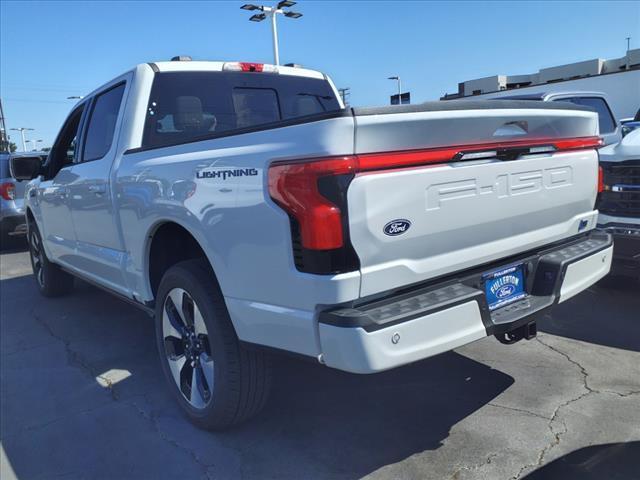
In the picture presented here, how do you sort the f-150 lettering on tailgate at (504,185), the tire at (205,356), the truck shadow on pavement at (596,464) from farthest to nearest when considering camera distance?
the tire at (205,356) → the truck shadow on pavement at (596,464) → the f-150 lettering on tailgate at (504,185)

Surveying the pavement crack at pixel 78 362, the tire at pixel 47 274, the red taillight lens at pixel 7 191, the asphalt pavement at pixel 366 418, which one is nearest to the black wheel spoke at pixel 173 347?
the asphalt pavement at pixel 366 418

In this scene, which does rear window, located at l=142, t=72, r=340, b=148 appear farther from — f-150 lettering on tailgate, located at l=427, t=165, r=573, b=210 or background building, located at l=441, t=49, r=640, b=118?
background building, located at l=441, t=49, r=640, b=118

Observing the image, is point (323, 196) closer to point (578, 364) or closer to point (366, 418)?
point (366, 418)

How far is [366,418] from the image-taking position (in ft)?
10.4

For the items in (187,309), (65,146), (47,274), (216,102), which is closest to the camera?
(187,309)

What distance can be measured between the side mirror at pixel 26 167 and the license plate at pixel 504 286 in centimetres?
484

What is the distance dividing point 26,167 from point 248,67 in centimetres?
292

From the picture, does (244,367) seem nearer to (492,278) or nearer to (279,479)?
(279,479)

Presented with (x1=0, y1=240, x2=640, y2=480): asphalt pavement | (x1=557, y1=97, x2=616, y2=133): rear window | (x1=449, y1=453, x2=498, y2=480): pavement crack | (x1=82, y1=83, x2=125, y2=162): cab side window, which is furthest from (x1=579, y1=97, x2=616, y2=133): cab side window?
(x1=449, y1=453, x2=498, y2=480): pavement crack

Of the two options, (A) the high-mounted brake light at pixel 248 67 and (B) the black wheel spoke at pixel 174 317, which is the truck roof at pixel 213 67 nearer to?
(A) the high-mounted brake light at pixel 248 67

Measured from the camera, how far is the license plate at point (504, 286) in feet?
8.58

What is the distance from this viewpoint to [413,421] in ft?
10.2

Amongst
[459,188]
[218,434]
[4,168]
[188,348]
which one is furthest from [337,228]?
[4,168]

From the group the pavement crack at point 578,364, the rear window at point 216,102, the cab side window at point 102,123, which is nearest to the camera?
the pavement crack at point 578,364
